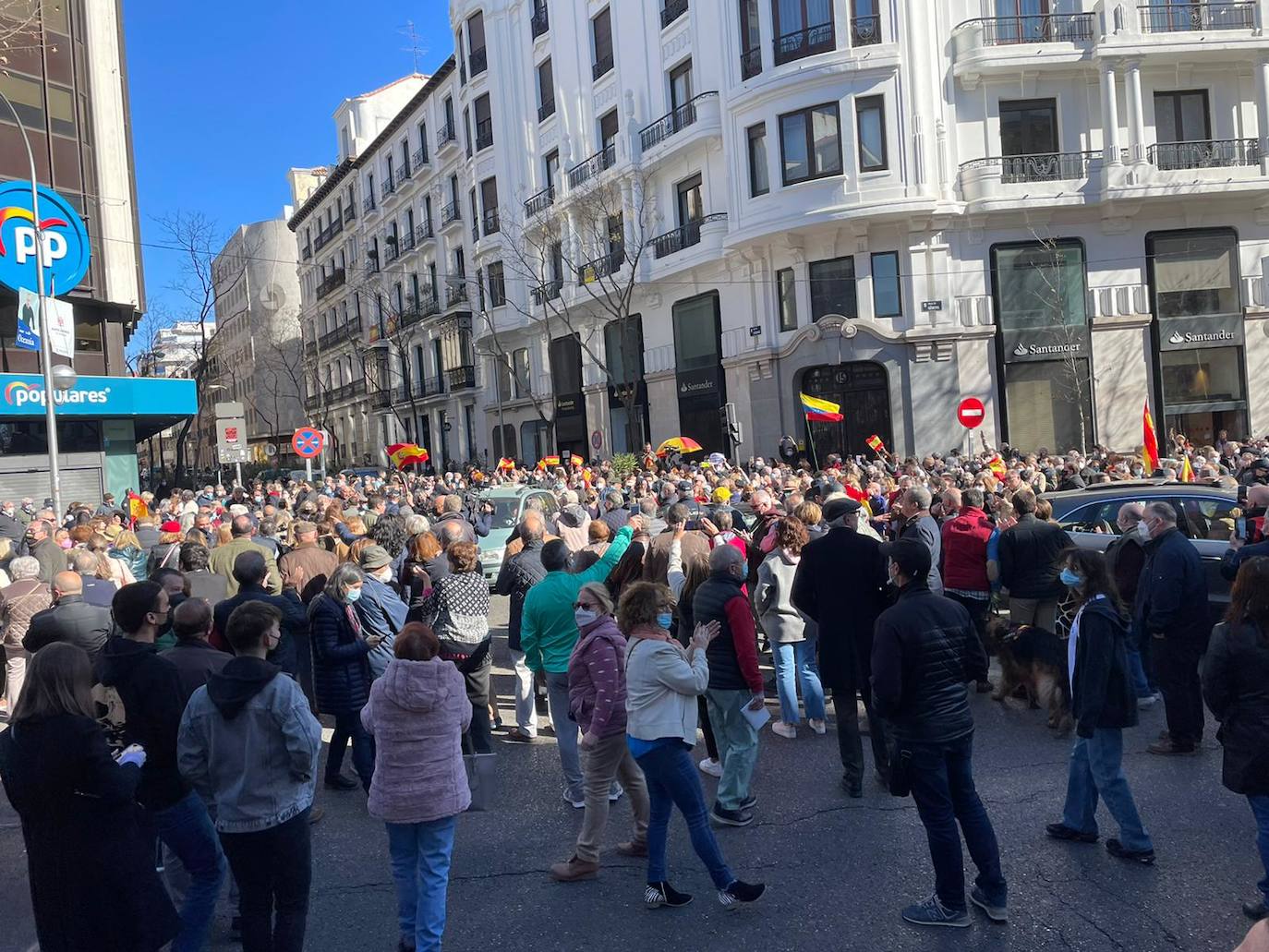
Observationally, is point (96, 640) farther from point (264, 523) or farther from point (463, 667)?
point (264, 523)

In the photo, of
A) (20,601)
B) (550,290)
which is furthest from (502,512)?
(550,290)

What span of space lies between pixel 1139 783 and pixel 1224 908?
5.71ft

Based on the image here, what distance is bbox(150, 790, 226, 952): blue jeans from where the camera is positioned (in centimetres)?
449

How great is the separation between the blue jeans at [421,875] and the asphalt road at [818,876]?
29cm

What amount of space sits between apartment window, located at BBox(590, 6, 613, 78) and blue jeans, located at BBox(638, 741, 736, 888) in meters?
32.3

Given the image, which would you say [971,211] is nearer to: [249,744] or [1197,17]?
[1197,17]

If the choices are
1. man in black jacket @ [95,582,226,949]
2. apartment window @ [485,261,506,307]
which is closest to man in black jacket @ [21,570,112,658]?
man in black jacket @ [95,582,226,949]

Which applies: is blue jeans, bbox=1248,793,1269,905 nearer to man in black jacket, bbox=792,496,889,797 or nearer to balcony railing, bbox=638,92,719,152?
man in black jacket, bbox=792,496,889,797

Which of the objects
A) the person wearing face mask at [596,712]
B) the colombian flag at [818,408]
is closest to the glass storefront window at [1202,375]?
the colombian flag at [818,408]

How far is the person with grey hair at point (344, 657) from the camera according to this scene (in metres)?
6.52

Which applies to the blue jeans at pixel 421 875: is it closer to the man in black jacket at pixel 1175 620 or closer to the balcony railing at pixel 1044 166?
the man in black jacket at pixel 1175 620

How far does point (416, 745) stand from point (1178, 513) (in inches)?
313

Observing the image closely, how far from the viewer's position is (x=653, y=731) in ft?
16.0

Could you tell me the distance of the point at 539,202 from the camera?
37281mm
